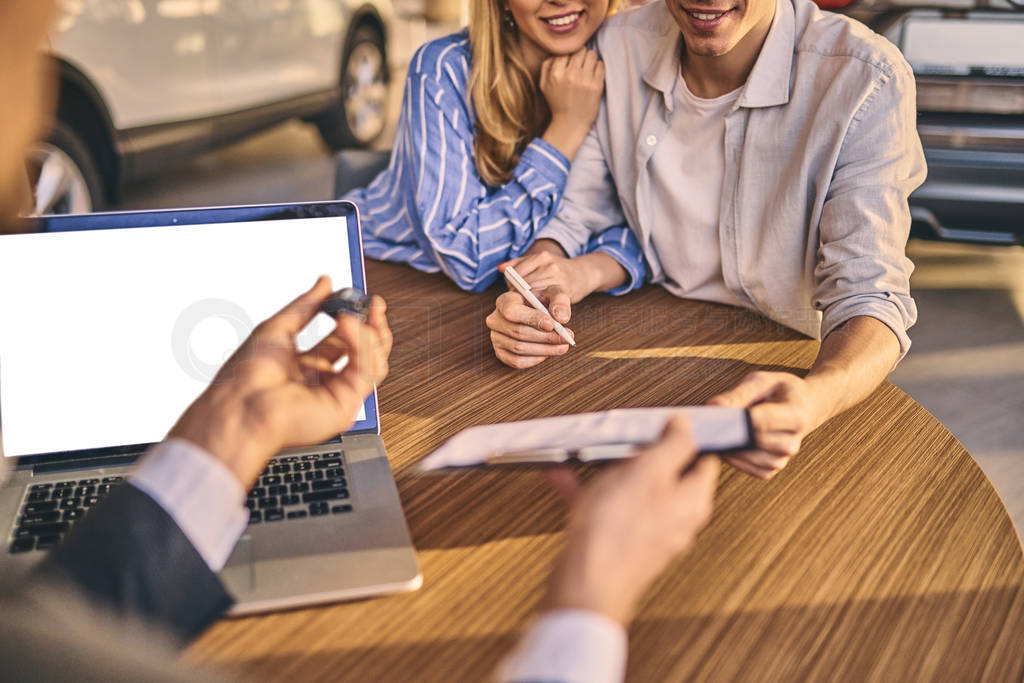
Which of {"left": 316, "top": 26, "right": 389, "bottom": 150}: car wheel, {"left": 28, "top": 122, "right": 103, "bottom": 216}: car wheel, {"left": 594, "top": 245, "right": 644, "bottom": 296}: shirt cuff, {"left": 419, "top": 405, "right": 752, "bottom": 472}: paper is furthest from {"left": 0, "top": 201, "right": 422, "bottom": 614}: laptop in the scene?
{"left": 316, "top": 26, "right": 389, "bottom": 150}: car wheel

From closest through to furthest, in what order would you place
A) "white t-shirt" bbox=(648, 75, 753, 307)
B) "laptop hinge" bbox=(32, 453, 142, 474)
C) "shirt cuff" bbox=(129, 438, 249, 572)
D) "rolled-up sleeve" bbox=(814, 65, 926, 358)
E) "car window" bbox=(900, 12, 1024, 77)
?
"shirt cuff" bbox=(129, 438, 249, 572)
"laptop hinge" bbox=(32, 453, 142, 474)
"rolled-up sleeve" bbox=(814, 65, 926, 358)
"white t-shirt" bbox=(648, 75, 753, 307)
"car window" bbox=(900, 12, 1024, 77)

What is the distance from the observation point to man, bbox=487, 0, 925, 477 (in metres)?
1.11

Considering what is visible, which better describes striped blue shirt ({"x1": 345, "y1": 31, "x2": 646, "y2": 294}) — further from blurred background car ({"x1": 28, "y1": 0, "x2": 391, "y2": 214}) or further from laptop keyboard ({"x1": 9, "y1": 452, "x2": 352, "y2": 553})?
blurred background car ({"x1": 28, "y1": 0, "x2": 391, "y2": 214})

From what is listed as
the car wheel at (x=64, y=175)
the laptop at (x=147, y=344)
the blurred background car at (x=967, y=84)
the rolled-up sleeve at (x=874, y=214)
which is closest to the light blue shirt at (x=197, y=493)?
the laptop at (x=147, y=344)

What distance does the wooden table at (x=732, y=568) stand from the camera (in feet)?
2.14

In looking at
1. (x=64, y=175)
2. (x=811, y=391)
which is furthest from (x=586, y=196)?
(x=64, y=175)

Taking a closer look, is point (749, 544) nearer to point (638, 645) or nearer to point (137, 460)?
point (638, 645)

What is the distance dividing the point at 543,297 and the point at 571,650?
2.51ft

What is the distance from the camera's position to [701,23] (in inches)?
49.4

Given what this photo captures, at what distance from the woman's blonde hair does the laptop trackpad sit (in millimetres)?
934

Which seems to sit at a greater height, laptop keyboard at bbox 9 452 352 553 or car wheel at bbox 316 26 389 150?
laptop keyboard at bbox 9 452 352 553

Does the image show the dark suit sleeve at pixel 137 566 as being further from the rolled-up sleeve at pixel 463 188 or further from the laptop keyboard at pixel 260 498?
the rolled-up sleeve at pixel 463 188

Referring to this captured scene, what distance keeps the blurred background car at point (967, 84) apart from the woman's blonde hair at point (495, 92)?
116 centimetres

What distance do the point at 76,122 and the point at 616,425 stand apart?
295 centimetres
